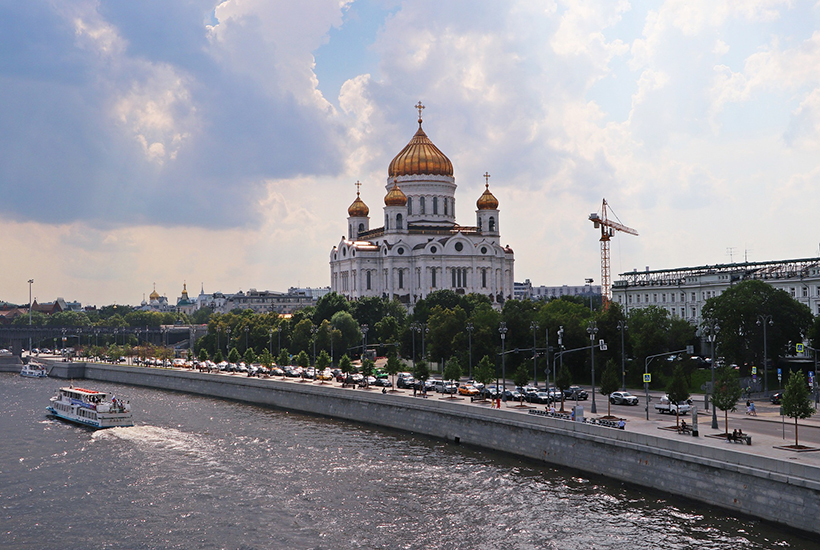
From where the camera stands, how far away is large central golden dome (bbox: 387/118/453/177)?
154125 millimetres

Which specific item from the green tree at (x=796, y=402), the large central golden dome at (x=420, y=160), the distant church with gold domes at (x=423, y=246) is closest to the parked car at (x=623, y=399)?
the green tree at (x=796, y=402)

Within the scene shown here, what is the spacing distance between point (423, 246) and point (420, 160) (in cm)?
1684

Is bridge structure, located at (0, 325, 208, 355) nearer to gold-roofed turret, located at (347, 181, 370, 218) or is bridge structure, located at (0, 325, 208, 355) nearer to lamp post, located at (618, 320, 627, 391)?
gold-roofed turret, located at (347, 181, 370, 218)

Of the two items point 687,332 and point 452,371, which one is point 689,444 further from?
point 687,332

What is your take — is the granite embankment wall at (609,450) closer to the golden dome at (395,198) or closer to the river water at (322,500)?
the river water at (322,500)

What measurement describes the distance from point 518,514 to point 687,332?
46.3m

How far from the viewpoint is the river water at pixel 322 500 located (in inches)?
1443

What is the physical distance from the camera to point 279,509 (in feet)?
137

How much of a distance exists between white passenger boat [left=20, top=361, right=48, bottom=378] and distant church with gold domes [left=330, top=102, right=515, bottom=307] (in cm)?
5050

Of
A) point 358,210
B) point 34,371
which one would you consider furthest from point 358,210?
point 34,371

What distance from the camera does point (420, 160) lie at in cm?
15450

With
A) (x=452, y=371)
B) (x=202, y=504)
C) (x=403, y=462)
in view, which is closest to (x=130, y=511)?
(x=202, y=504)

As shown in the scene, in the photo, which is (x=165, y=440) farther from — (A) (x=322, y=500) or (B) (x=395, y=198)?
(B) (x=395, y=198)

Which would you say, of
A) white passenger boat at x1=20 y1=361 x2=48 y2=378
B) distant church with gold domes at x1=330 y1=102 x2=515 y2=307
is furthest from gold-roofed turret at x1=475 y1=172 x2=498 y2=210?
white passenger boat at x1=20 y1=361 x2=48 y2=378
